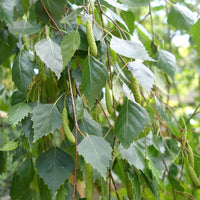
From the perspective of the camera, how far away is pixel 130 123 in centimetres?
51

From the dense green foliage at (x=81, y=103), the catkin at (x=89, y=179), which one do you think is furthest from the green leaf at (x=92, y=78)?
the catkin at (x=89, y=179)

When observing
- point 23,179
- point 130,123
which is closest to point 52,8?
point 130,123

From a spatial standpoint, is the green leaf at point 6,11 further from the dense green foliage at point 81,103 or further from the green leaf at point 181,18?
the green leaf at point 181,18

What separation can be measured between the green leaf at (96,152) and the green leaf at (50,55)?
0.47 feet

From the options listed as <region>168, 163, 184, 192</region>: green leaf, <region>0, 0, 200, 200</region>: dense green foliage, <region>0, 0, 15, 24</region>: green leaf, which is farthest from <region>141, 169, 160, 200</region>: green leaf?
<region>0, 0, 15, 24</region>: green leaf

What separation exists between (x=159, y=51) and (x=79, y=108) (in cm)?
51

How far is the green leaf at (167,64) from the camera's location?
2.98 ft

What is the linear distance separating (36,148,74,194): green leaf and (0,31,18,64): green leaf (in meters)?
0.27

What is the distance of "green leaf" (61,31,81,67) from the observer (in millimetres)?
476

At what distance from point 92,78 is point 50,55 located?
0.31ft

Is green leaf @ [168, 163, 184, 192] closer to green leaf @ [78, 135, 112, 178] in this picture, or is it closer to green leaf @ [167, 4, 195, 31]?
green leaf @ [78, 135, 112, 178]

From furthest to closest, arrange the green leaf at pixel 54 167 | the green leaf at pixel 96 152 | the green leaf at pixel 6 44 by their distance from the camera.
Answer: 1. the green leaf at pixel 6 44
2. the green leaf at pixel 54 167
3. the green leaf at pixel 96 152

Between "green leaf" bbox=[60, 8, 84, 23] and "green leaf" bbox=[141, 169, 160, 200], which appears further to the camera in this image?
"green leaf" bbox=[141, 169, 160, 200]

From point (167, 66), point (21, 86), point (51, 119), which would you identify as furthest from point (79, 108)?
point (167, 66)
